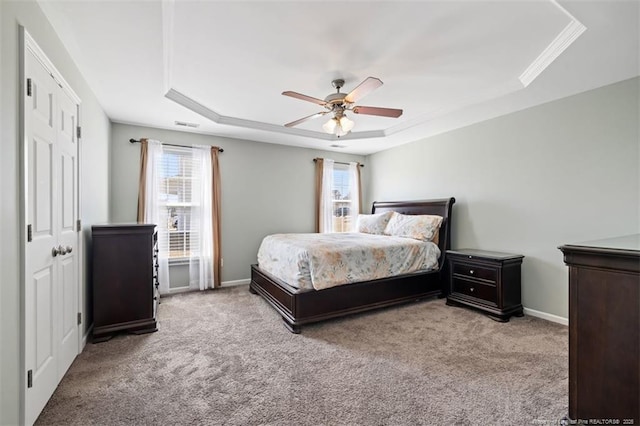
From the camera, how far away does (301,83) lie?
3.04 meters

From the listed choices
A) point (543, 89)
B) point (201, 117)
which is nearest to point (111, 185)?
point (201, 117)

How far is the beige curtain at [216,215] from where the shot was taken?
456 centimetres

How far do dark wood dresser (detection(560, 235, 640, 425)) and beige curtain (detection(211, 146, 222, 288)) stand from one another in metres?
4.28

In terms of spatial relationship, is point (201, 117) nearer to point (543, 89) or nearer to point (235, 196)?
point (235, 196)

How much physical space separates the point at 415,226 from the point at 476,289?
3.99 ft

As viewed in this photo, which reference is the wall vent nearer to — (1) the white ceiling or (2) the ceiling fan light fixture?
(1) the white ceiling

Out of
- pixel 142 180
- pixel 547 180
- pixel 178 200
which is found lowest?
pixel 178 200

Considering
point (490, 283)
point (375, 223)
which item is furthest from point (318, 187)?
point (490, 283)

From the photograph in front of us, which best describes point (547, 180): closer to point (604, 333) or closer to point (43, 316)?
point (604, 333)

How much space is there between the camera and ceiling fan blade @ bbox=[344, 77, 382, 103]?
2279 millimetres

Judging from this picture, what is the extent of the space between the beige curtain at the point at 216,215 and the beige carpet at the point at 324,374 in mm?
1369

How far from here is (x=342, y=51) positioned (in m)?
2.43

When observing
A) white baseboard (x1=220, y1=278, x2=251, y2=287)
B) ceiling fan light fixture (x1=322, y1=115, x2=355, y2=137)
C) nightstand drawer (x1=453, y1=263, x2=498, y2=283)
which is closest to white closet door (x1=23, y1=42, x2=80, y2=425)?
ceiling fan light fixture (x1=322, y1=115, x2=355, y2=137)

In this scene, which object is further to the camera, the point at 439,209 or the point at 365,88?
the point at 439,209
